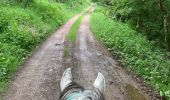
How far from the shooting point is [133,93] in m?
9.49

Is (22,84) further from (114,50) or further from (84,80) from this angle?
(114,50)

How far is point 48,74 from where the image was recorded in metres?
10.8

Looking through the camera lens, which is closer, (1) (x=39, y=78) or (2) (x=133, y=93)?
(2) (x=133, y=93)

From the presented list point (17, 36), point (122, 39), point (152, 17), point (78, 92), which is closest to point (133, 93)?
point (78, 92)

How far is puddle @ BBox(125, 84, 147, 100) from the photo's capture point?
29.9 feet

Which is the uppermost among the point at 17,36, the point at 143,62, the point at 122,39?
the point at 17,36

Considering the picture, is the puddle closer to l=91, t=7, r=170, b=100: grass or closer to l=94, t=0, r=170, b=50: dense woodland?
l=91, t=7, r=170, b=100: grass

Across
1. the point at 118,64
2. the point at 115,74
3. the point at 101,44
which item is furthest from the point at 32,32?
the point at 115,74

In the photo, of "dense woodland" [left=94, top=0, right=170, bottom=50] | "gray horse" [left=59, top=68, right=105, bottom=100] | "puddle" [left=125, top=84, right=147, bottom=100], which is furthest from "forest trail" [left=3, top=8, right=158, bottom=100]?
"dense woodland" [left=94, top=0, right=170, bottom=50]

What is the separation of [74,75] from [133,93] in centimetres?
235

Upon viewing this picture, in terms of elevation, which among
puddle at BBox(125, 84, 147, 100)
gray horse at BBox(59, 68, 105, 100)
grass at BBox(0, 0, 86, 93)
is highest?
gray horse at BBox(59, 68, 105, 100)

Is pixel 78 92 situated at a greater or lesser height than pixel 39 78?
greater

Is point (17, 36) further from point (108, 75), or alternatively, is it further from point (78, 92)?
point (78, 92)

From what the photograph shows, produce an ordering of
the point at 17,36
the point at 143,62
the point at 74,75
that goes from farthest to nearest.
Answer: the point at 17,36, the point at 143,62, the point at 74,75
